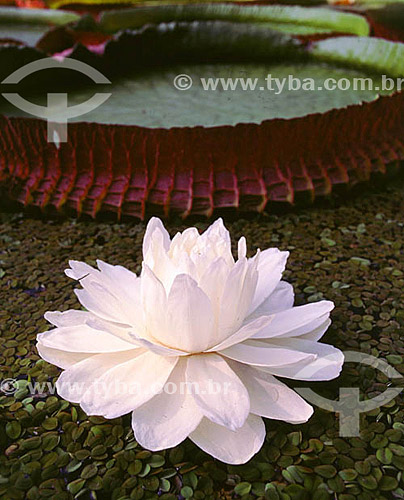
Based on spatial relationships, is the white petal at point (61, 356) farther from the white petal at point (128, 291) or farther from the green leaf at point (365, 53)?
the green leaf at point (365, 53)

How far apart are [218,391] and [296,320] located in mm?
144

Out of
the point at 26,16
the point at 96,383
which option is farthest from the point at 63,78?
the point at 96,383

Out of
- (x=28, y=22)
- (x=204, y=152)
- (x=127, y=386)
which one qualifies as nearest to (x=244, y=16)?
(x=28, y=22)

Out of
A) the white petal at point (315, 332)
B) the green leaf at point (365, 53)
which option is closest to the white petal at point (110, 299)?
the white petal at point (315, 332)

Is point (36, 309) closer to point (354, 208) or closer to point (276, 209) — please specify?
point (276, 209)

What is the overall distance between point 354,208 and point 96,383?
76 centimetres

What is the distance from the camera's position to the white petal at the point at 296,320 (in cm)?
65

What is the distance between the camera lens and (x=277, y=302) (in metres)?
0.75

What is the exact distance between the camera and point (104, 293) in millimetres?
645

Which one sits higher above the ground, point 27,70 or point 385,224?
point 27,70

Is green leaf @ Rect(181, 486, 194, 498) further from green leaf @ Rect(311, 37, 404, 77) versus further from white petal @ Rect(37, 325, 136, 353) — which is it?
green leaf @ Rect(311, 37, 404, 77)

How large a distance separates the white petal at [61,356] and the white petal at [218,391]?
0.46 ft

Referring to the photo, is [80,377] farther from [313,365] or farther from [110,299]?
[313,365]

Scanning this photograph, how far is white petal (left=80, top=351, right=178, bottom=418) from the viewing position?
0.58m
